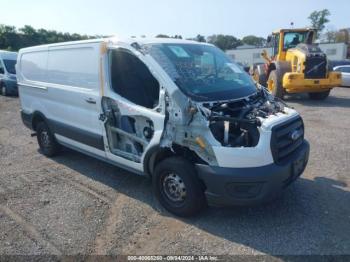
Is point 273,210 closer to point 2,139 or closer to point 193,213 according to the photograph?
point 193,213

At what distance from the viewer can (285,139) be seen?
12.0ft

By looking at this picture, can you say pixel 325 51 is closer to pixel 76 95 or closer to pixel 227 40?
pixel 227 40

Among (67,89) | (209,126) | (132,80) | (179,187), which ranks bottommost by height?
(179,187)

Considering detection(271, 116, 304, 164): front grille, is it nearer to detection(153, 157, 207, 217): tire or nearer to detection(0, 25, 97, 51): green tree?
detection(153, 157, 207, 217): tire

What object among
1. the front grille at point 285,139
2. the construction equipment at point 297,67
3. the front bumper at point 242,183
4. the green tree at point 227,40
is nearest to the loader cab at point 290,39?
the construction equipment at point 297,67

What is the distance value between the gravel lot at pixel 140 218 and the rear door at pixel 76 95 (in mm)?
652

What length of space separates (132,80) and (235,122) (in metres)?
1.59

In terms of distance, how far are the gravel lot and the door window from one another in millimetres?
A: 1349

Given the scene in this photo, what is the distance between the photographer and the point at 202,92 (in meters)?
3.82

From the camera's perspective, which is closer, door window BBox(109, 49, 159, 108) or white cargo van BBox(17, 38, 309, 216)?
white cargo van BBox(17, 38, 309, 216)

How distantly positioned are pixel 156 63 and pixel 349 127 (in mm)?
6134

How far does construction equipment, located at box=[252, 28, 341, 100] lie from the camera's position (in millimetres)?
11172

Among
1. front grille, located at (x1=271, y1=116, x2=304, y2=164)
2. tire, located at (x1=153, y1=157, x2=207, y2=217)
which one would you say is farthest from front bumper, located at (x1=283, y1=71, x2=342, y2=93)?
tire, located at (x1=153, y1=157, x2=207, y2=217)

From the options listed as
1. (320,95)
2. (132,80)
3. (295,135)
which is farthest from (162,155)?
(320,95)
